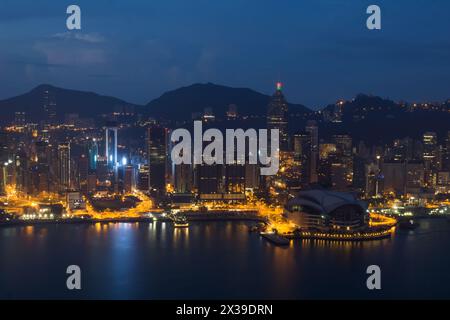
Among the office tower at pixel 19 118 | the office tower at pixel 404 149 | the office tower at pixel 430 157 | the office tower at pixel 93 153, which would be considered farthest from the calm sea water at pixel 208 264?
the office tower at pixel 19 118

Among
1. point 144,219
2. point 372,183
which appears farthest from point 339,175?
point 144,219

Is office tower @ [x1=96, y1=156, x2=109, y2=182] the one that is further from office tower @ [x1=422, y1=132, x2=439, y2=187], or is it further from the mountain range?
office tower @ [x1=422, y1=132, x2=439, y2=187]

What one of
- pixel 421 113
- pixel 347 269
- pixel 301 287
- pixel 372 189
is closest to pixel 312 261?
pixel 347 269

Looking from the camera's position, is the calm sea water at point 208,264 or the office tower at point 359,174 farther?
the office tower at point 359,174

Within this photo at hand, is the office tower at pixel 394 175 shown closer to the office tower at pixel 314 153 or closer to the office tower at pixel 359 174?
the office tower at pixel 359 174

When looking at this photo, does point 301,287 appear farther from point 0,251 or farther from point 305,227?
point 0,251

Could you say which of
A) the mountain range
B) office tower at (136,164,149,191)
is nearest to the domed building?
office tower at (136,164,149,191)
